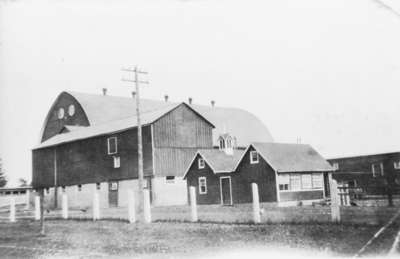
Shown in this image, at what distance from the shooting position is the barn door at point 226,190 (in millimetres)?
30875

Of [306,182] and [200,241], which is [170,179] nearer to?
[306,182]

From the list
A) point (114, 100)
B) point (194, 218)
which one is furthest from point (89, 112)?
point (194, 218)

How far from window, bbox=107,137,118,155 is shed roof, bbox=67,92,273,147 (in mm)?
9881

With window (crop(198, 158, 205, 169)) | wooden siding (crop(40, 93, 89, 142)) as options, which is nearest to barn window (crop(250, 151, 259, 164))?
window (crop(198, 158, 205, 169))

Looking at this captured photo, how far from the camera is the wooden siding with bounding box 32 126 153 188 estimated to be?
33.8 m

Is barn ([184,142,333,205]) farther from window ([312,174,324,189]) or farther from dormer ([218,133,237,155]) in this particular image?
dormer ([218,133,237,155])

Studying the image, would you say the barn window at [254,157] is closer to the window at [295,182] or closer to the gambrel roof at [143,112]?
the window at [295,182]

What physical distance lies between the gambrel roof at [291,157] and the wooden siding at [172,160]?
5913 millimetres

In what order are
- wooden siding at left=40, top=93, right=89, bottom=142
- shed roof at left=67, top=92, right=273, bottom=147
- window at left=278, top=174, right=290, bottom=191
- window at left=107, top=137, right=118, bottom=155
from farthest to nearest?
1. shed roof at left=67, top=92, right=273, bottom=147
2. wooden siding at left=40, top=93, right=89, bottom=142
3. window at left=107, top=137, right=118, bottom=155
4. window at left=278, top=174, right=290, bottom=191

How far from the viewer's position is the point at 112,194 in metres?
36.2

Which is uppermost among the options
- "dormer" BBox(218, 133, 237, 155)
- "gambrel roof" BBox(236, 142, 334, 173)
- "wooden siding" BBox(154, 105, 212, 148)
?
"wooden siding" BBox(154, 105, 212, 148)

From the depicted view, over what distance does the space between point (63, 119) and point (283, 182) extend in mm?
28188

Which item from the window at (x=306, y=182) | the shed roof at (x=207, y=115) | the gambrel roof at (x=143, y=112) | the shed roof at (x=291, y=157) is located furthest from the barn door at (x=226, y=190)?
the shed roof at (x=207, y=115)

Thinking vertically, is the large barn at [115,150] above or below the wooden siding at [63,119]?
below
